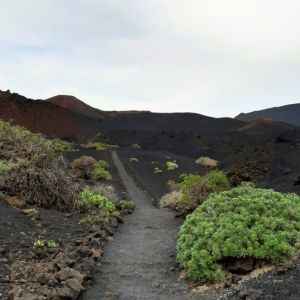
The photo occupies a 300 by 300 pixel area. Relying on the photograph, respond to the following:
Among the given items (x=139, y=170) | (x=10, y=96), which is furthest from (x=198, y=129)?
(x=139, y=170)

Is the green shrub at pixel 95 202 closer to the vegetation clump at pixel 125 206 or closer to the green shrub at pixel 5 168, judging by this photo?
the vegetation clump at pixel 125 206

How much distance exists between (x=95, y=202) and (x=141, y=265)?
222 inches

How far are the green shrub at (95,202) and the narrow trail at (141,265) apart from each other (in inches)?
26.0

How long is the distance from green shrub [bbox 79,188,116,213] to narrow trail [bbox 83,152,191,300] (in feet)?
2.16

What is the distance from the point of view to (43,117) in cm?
6197

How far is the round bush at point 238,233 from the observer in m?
7.66

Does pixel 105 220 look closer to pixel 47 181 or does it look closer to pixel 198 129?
pixel 47 181

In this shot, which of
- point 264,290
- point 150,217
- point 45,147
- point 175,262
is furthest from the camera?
point 45,147

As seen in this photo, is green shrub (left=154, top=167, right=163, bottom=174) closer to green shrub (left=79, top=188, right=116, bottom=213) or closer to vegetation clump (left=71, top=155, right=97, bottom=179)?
vegetation clump (left=71, top=155, right=97, bottom=179)

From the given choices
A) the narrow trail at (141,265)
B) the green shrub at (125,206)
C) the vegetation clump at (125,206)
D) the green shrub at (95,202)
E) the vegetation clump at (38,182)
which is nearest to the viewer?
the narrow trail at (141,265)

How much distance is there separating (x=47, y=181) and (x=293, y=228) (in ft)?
21.6

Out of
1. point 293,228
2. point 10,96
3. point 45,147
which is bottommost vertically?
point 293,228

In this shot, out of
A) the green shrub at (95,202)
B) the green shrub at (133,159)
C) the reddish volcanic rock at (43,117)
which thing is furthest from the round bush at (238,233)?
the reddish volcanic rock at (43,117)

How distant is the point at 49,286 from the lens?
6.95 m
